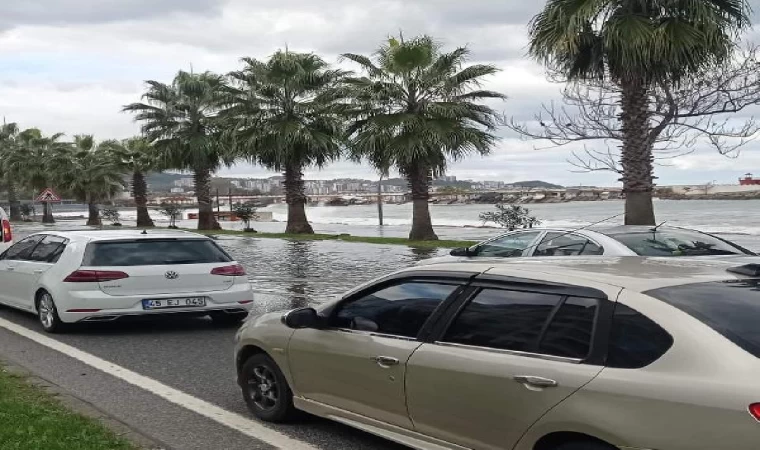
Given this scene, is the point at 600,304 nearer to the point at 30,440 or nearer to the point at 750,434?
the point at 750,434

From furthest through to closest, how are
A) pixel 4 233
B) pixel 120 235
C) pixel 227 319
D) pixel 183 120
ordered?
pixel 183 120
pixel 4 233
pixel 227 319
pixel 120 235

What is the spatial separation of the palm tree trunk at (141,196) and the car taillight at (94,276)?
38.6 meters

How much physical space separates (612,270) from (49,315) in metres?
7.65

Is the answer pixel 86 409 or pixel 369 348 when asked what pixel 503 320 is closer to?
pixel 369 348

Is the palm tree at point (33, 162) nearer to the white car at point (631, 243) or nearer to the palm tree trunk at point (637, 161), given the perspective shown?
the palm tree trunk at point (637, 161)

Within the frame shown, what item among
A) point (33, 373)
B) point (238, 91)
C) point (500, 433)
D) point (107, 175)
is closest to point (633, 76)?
point (33, 373)

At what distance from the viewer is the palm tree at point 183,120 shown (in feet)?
123

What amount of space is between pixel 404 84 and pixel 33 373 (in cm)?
2022

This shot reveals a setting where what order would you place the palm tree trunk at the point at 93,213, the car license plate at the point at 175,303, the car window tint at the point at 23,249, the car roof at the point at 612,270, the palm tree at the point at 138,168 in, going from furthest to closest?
the palm tree trunk at the point at 93,213
the palm tree at the point at 138,168
the car window tint at the point at 23,249
the car license plate at the point at 175,303
the car roof at the point at 612,270

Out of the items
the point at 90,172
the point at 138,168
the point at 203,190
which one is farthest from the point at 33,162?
the point at 203,190

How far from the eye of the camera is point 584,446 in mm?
3641

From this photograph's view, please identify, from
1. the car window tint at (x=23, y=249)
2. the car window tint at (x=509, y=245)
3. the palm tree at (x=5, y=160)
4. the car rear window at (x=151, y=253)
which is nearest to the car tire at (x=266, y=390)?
the car rear window at (x=151, y=253)

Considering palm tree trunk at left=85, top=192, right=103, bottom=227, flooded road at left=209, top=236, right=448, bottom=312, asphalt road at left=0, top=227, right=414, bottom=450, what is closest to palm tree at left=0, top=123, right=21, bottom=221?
palm tree trunk at left=85, top=192, right=103, bottom=227

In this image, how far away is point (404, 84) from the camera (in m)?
26.4
